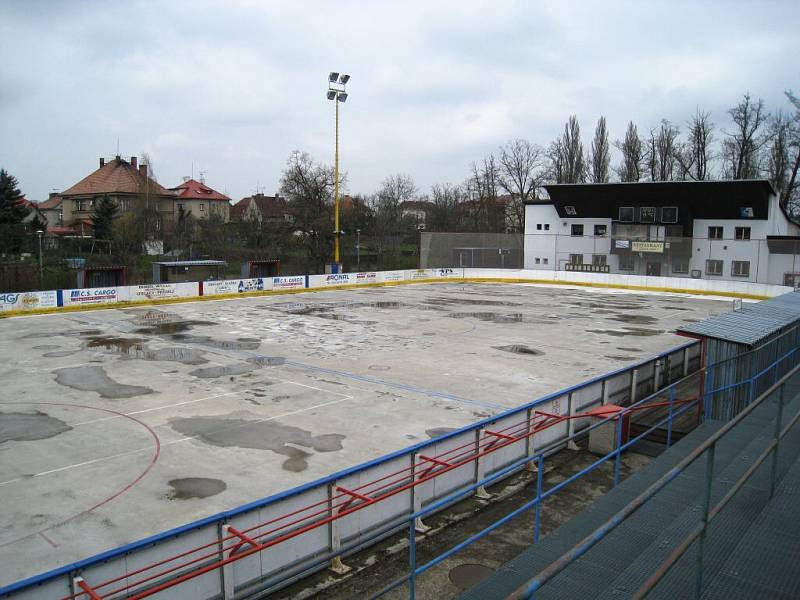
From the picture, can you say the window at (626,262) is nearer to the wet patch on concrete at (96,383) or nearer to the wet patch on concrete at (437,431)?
the wet patch on concrete at (437,431)

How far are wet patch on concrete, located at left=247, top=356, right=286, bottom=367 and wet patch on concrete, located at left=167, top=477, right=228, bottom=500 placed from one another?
8.98 metres

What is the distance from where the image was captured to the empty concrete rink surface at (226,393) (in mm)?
10273

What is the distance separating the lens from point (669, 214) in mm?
52906

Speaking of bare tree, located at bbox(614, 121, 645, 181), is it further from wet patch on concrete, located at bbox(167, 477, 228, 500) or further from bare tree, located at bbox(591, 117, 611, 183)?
wet patch on concrete, located at bbox(167, 477, 228, 500)

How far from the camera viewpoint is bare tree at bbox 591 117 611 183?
81.2 metres

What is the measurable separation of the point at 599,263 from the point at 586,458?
150ft

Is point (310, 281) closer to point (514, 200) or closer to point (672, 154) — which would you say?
point (514, 200)

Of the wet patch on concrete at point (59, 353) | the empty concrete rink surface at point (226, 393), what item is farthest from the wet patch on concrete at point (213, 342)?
the wet patch on concrete at point (59, 353)

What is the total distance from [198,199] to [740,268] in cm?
6649

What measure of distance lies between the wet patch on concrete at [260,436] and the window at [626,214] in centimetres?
4731

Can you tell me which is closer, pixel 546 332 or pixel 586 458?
pixel 586 458

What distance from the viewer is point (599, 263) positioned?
56.0 metres

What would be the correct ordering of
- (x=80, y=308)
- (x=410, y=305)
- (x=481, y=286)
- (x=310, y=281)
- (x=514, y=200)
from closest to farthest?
1. (x=80, y=308)
2. (x=410, y=305)
3. (x=310, y=281)
4. (x=481, y=286)
5. (x=514, y=200)

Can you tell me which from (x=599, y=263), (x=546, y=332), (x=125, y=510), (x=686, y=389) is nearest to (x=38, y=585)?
(x=125, y=510)
